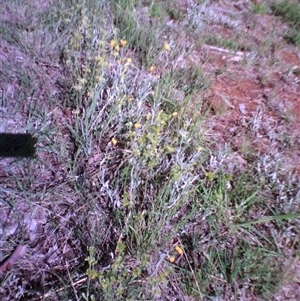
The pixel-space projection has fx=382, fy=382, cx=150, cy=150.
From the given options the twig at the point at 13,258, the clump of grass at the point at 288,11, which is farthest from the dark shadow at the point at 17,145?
the clump of grass at the point at 288,11

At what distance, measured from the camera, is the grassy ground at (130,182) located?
6.56 ft

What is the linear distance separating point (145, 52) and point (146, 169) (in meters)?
1.33

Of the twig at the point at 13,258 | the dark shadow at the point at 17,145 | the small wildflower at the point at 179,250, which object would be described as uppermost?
the small wildflower at the point at 179,250

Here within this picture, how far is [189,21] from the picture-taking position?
12.1 feet

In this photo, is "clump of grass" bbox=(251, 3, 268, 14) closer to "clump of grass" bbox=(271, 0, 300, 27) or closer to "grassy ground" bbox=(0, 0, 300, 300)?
"clump of grass" bbox=(271, 0, 300, 27)

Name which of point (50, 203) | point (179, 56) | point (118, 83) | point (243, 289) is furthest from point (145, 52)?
point (243, 289)

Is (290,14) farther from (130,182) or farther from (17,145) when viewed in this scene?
(17,145)

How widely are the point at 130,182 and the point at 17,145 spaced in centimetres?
77

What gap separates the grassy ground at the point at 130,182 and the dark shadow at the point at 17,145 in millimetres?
50

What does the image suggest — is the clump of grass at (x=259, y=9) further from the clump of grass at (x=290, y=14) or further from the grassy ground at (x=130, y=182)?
the grassy ground at (x=130, y=182)

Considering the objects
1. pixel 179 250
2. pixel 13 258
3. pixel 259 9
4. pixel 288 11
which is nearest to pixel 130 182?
pixel 179 250

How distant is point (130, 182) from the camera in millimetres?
2309

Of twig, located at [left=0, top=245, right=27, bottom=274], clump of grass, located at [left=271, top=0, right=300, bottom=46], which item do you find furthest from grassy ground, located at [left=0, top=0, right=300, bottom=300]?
clump of grass, located at [left=271, top=0, right=300, bottom=46]

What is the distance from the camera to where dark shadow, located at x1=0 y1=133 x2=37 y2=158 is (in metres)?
2.37
